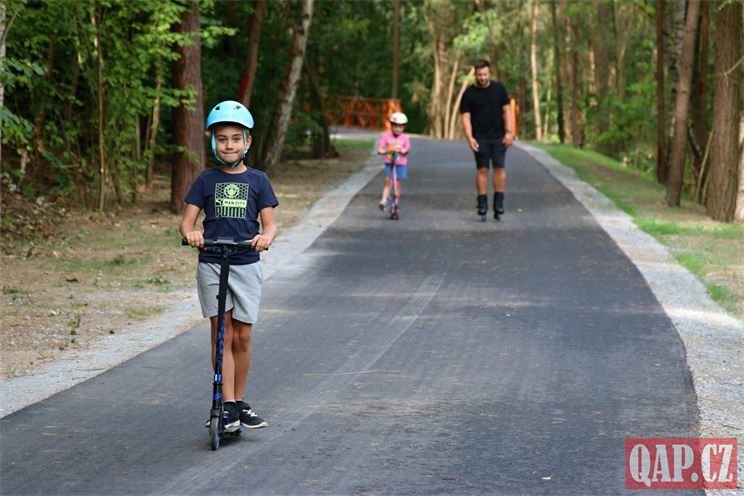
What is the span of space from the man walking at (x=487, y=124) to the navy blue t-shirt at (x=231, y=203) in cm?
1192

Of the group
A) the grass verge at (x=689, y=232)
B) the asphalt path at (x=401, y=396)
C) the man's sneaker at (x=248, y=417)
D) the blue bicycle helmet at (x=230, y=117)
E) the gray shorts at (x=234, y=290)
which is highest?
the blue bicycle helmet at (x=230, y=117)

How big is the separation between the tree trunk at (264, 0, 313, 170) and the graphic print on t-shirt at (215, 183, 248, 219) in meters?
22.2

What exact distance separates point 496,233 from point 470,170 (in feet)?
42.8

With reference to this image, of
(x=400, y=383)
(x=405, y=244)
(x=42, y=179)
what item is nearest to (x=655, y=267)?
(x=405, y=244)

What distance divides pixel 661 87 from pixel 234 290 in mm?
23732

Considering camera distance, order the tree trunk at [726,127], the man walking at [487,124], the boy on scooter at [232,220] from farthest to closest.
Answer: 1. the tree trunk at [726,127]
2. the man walking at [487,124]
3. the boy on scooter at [232,220]

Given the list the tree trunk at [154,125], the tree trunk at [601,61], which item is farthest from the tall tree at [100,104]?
the tree trunk at [601,61]

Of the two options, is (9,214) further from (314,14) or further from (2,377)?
(314,14)

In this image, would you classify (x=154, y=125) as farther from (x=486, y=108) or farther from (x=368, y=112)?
(x=368, y=112)

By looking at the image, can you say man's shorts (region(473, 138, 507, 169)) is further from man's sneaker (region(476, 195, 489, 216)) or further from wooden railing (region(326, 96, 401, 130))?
wooden railing (region(326, 96, 401, 130))

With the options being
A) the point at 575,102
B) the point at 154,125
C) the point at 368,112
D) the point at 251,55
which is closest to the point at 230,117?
the point at 154,125

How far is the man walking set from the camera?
1908cm

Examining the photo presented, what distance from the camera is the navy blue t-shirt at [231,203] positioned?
721 cm

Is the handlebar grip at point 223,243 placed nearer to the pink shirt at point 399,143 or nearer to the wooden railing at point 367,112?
the pink shirt at point 399,143
